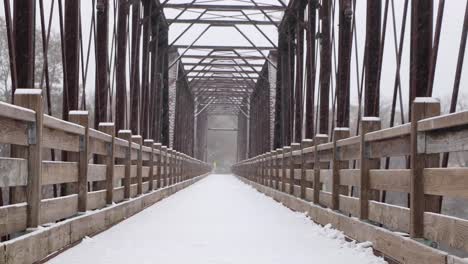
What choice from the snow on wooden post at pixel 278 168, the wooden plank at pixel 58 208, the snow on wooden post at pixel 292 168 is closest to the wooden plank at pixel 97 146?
the wooden plank at pixel 58 208

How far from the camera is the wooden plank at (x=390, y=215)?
13.7ft

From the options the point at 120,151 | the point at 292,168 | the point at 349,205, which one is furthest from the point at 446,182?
the point at 292,168

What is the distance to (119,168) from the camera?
8297mm

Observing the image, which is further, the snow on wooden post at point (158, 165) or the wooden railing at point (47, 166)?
the snow on wooden post at point (158, 165)

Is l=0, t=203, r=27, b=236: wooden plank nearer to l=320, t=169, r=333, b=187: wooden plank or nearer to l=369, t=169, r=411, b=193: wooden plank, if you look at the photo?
l=369, t=169, r=411, b=193: wooden plank

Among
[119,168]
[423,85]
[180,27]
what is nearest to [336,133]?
[423,85]

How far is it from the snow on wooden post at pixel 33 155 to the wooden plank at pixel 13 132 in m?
0.08

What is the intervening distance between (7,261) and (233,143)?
91326mm

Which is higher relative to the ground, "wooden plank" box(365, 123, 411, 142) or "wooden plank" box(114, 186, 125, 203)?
"wooden plank" box(365, 123, 411, 142)

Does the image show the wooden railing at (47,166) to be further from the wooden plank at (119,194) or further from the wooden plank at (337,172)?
the wooden plank at (337,172)

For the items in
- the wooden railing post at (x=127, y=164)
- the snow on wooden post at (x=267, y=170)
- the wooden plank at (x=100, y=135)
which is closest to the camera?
the wooden plank at (x=100, y=135)

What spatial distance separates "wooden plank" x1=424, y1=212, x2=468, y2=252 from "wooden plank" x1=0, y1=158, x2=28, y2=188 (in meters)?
2.49

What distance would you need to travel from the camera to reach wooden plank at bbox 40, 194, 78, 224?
4574 mm

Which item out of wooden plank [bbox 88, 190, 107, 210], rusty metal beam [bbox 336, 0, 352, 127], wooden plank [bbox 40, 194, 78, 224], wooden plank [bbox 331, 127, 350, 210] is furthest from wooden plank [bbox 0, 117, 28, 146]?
rusty metal beam [bbox 336, 0, 352, 127]
